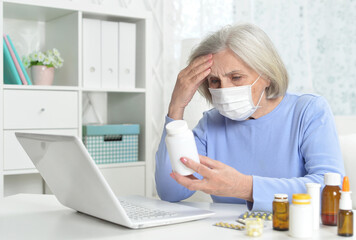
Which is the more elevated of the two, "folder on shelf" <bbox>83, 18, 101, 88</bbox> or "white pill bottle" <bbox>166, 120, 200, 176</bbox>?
"folder on shelf" <bbox>83, 18, 101, 88</bbox>

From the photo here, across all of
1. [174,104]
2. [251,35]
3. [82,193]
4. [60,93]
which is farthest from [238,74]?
[60,93]

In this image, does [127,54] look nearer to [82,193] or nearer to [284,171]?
[284,171]

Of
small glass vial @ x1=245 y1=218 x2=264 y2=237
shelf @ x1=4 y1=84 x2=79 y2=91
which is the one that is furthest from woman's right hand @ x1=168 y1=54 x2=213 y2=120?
shelf @ x1=4 y1=84 x2=79 y2=91

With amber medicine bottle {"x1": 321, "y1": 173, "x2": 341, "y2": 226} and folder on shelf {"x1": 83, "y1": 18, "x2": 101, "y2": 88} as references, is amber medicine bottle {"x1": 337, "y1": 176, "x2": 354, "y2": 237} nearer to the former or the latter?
amber medicine bottle {"x1": 321, "y1": 173, "x2": 341, "y2": 226}

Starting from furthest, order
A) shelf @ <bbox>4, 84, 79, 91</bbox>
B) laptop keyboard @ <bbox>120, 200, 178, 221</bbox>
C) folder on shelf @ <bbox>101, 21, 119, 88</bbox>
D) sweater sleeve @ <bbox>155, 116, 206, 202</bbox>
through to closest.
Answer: folder on shelf @ <bbox>101, 21, 119, 88</bbox>, shelf @ <bbox>4, 84, 79, 91</bbox>, sweater sleeve @ <bbox>155, 116, 206, 202</bbox>, laptop keyboard @ <bbox>120, 200, 178, 221</bbox>

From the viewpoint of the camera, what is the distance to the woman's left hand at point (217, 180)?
1.02 metres

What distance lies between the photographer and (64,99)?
220 cm

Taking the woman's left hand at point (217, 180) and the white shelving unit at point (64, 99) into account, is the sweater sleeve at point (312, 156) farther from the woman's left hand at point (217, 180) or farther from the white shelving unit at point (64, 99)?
the white shelving unit at point (64, 99)

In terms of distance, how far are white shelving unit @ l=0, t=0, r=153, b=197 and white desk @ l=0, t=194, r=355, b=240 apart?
95cm

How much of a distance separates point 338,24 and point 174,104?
1274 mm

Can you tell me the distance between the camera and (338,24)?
2381 millimetres

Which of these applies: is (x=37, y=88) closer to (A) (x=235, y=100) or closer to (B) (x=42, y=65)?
(B) (x=42, y=65)

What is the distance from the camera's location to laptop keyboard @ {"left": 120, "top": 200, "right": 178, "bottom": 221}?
1003 millimetres

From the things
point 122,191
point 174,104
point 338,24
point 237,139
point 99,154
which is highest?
point 338,24
